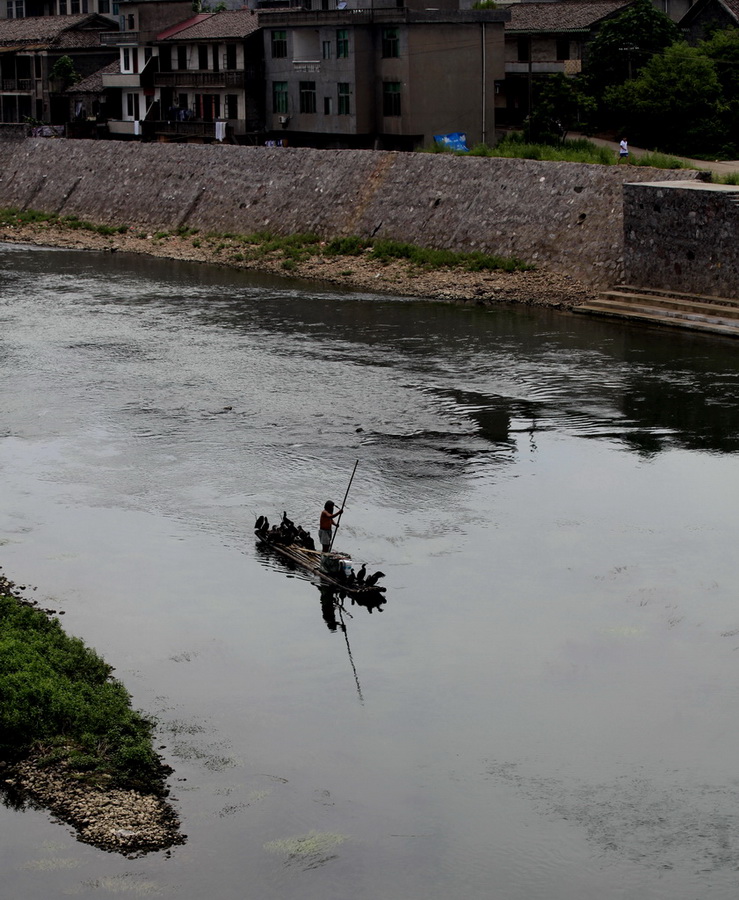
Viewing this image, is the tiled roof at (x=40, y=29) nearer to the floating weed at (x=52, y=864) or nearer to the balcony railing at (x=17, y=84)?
the balcony railing at (x=17, y=84)

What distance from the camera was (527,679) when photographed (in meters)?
17.6

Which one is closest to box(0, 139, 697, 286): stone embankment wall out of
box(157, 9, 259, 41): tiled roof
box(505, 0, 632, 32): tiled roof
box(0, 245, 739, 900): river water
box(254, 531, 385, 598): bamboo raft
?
box(157, 9, 259, 41): tiled roof

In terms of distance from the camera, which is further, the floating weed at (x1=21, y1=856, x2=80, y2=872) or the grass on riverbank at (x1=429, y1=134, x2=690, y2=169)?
the grass on riverbank at (x1=429, y1=134, x2=690, y2=169)

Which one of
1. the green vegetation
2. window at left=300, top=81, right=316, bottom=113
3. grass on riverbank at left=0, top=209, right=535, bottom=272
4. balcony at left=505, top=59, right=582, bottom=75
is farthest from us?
balcony at left=505, top=59, right=582, bottom=75

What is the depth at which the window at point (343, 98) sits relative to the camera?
5816 centimetres

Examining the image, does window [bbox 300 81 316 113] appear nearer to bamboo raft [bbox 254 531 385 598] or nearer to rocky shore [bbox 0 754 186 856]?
bamboo raft [bbox 254 531 385 598]

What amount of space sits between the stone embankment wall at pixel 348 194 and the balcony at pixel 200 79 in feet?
17.1

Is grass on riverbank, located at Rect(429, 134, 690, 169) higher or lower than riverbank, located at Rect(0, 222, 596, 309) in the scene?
higher

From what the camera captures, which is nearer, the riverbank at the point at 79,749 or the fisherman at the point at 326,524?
the riverbank at the point at 79,749

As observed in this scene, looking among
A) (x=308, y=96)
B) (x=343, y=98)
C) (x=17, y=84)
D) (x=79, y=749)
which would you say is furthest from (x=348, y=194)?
(x=79, y=749)

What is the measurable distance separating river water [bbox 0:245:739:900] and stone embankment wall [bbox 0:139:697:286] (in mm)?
8921

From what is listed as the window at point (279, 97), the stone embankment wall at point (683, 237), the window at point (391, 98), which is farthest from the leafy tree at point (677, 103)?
the window at point (279, 97)

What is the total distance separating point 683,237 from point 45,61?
1925 inches

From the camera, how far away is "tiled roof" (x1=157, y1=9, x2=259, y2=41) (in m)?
63.2
